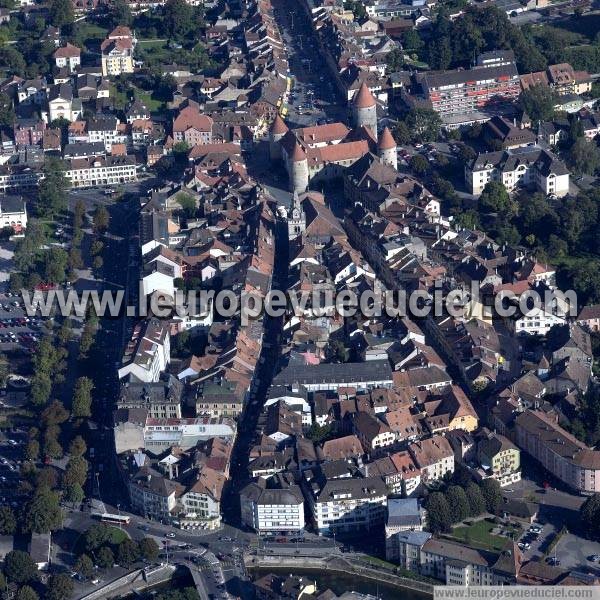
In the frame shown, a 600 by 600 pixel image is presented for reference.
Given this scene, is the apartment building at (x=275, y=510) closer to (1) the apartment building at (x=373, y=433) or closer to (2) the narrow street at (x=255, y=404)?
(2) the narrow street at (x=255, y=404)

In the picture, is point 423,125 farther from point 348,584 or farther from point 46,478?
point 348,584

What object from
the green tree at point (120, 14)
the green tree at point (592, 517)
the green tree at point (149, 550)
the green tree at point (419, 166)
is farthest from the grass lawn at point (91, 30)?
the green tree at point (592, 517)

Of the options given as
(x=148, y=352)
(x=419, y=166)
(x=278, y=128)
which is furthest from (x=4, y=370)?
(x=419, y=166)

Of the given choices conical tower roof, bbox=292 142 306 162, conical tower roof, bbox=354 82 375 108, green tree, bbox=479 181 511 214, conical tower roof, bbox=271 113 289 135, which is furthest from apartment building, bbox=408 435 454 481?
conical tower roof, bbox=354 82 375 108

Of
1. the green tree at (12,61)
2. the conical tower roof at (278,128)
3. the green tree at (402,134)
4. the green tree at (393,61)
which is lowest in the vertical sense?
the green tree at (402,134)

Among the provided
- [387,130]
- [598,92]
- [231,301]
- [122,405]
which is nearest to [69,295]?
[231,301]
